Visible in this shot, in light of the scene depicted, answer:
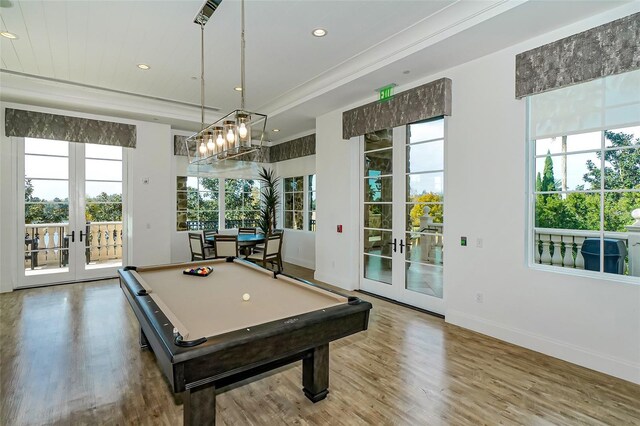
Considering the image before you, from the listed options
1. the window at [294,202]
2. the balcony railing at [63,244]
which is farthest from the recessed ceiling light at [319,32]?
the balcony railing at [63,244]

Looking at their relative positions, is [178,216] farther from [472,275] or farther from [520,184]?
[520,184]

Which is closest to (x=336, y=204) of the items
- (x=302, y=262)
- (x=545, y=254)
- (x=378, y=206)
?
(x=378, y=206)

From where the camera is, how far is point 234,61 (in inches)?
169

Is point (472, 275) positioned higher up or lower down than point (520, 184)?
lower down

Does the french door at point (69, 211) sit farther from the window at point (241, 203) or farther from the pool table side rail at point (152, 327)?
the pool table side rail at point (152, 327)

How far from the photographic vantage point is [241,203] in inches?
335

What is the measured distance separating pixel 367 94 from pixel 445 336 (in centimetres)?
366

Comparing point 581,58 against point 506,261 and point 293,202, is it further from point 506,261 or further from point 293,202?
point 293,202

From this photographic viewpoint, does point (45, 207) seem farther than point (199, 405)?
Yes

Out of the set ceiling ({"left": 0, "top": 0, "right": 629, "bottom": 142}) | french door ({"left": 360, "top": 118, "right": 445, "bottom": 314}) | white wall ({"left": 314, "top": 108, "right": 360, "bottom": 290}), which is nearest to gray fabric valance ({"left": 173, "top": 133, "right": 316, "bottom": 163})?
white wall ({"left": 314, "top": 108, "right": 360, "bottom": 290})

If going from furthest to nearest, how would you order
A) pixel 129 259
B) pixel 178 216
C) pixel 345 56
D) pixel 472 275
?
pixel 178 216
pixel 129 259
pixel 345 56
pixel 472 275

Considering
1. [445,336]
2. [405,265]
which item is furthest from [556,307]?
[405,265]

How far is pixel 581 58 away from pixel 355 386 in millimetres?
3624

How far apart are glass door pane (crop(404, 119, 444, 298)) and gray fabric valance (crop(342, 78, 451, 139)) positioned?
0.33 m
